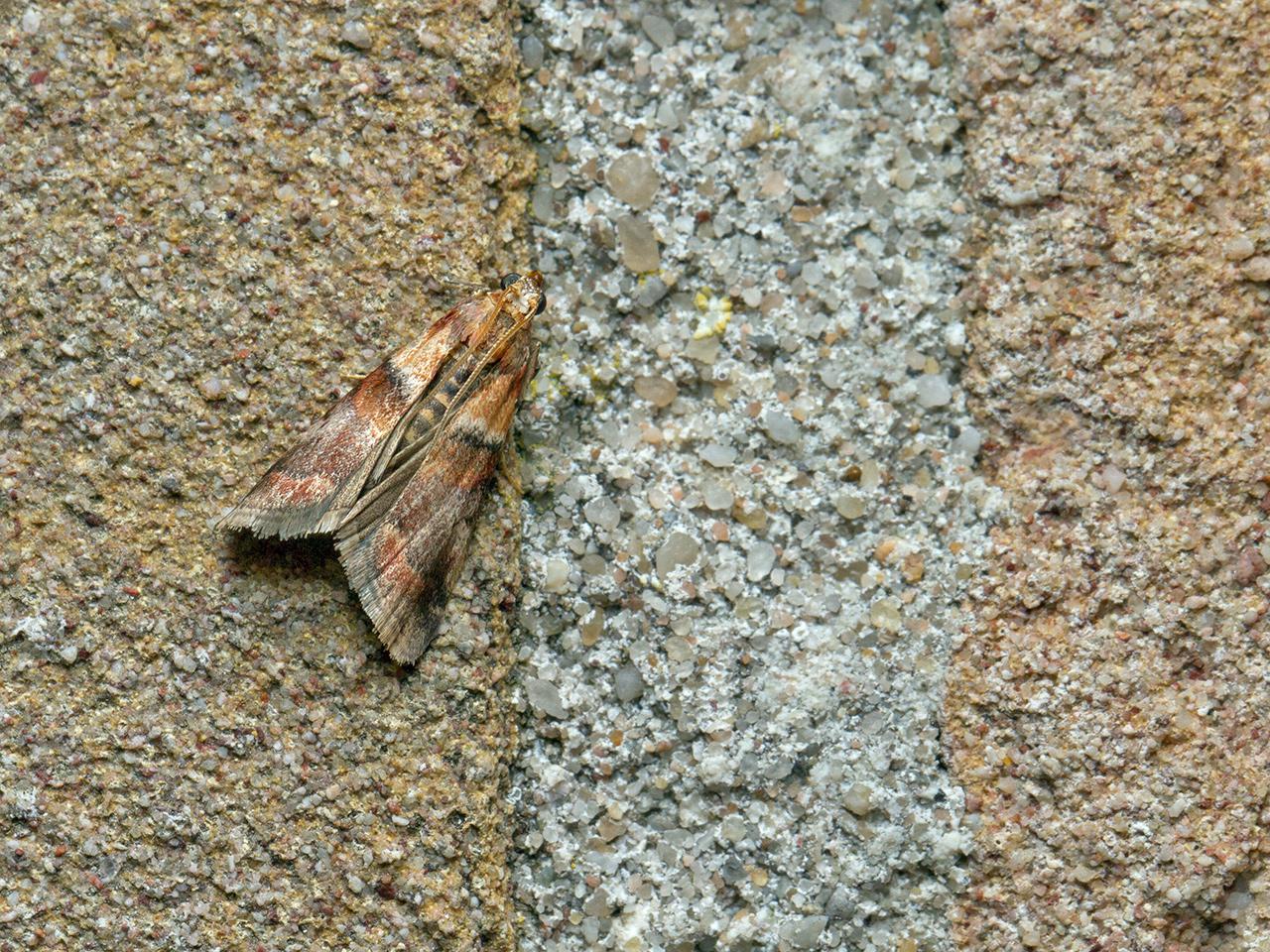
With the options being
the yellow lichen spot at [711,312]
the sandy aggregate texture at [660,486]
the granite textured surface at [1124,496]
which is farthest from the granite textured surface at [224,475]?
the granite textured surface at [1124,496]

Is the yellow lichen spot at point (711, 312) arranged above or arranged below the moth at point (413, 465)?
above

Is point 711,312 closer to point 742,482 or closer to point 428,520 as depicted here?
point 742,482

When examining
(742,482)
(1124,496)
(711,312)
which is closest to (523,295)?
(711,312)

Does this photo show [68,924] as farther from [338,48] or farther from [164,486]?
[338,48]

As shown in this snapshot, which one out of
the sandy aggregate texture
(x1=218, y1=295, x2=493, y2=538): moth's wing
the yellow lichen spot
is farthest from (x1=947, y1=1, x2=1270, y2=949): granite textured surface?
(x1=218, y1=295, x2=493, y2=538): moth's wing

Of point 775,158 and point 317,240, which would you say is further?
point 775,158

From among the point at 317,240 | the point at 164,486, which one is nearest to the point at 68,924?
the point at 164,486

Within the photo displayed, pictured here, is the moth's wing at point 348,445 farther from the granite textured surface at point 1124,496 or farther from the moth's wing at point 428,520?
the granite textured surface at point 1124,496

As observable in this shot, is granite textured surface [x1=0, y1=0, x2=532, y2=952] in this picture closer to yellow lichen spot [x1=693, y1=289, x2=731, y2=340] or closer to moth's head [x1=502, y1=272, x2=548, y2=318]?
moth's head [x1=502, y1=272, x2=548, y2=318]
